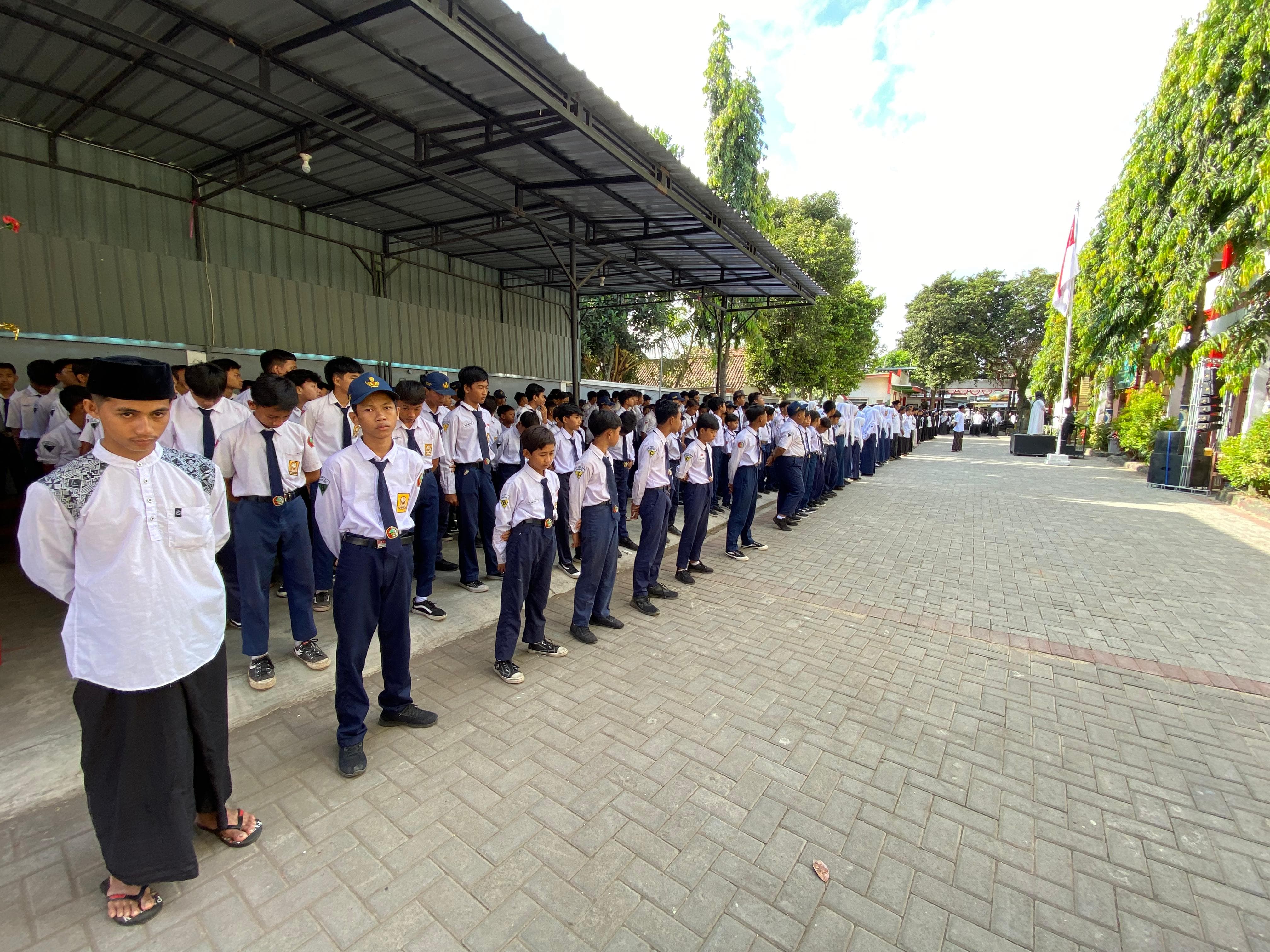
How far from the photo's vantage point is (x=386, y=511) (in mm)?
2773

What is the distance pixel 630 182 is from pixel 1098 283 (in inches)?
727

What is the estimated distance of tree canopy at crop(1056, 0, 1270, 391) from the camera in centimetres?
1127

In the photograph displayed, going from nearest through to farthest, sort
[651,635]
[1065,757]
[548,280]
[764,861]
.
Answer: [764,861]
[1065,757]
[651,635]
[548,280]

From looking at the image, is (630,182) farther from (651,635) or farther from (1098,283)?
(1098,283)

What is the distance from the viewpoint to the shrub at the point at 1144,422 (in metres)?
15.8

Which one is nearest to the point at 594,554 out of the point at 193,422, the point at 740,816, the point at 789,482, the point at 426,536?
the point at 426,536

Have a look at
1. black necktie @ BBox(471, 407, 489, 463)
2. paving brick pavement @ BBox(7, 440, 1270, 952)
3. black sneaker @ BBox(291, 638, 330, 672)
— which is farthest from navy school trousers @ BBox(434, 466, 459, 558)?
black sneaker @ BBox(291, 638, 330, 672)

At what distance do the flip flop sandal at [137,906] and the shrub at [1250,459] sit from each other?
49.0ft

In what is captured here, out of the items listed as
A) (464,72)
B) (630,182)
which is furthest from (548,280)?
(464,72)

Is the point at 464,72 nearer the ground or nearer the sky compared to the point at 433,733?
nearer the sky

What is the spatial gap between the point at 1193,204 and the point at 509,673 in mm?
18040

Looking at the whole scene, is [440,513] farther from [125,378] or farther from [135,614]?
[125,378]

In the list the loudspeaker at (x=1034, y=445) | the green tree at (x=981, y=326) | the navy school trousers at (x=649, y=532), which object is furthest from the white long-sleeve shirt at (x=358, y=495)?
the green tree at (x=981, y=326)

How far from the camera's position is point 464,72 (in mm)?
4613
